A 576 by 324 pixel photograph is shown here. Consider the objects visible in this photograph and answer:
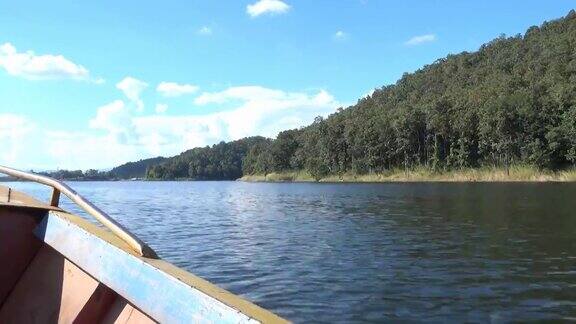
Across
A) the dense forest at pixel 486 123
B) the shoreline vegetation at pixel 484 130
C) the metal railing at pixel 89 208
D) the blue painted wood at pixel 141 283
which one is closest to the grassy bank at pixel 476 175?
the shoreline vegetation at pixel 484 130

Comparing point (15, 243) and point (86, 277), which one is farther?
point (15, 243)

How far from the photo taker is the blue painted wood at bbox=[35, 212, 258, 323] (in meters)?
3.07

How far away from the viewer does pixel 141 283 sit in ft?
12.5

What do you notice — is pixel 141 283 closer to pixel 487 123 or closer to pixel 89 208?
pixel 89 208

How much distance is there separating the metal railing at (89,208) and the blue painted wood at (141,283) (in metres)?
0.11

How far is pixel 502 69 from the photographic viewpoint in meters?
173

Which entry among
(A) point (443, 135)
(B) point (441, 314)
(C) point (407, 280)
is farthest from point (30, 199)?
(A) point (443, 135)

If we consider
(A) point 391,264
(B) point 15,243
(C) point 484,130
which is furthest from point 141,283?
(C) point 484,130

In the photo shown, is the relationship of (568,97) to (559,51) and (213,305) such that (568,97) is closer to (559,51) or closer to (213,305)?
(559,51)

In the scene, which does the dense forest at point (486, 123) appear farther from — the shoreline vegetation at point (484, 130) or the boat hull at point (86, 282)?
the boat hull at point (86, 282)

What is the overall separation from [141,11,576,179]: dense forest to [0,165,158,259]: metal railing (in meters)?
111

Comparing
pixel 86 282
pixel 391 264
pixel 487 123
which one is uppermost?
pixel 487 123

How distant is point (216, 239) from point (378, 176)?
136 metres

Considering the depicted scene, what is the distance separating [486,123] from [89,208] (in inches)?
4954
